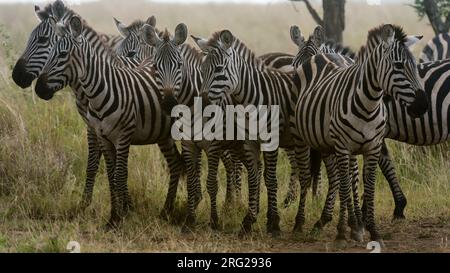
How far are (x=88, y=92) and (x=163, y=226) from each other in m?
1.57

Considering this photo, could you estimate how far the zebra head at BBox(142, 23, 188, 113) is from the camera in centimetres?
785

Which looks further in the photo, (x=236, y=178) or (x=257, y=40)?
(x=257, y=40)

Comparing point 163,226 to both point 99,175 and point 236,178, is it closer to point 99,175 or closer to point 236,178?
point 236,178

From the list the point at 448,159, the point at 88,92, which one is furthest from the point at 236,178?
the point at 448,159

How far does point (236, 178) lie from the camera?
9.39 m

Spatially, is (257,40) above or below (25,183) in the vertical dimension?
above

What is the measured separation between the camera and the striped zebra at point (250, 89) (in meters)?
7.63

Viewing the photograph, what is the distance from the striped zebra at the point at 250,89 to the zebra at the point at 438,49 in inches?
104

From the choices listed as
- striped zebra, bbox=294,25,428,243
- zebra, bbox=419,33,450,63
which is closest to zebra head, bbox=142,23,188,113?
striped zebra, bbox=294,25,428,243

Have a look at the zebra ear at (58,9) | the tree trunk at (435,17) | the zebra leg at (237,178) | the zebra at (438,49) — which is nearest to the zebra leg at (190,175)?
the zebra leg at (237,178)

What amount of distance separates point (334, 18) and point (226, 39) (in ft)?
20.3

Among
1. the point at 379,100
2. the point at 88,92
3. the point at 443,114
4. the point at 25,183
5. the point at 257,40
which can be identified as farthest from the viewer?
the point at 257,40

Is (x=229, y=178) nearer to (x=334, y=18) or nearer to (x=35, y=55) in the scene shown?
(x=35, y=55)
